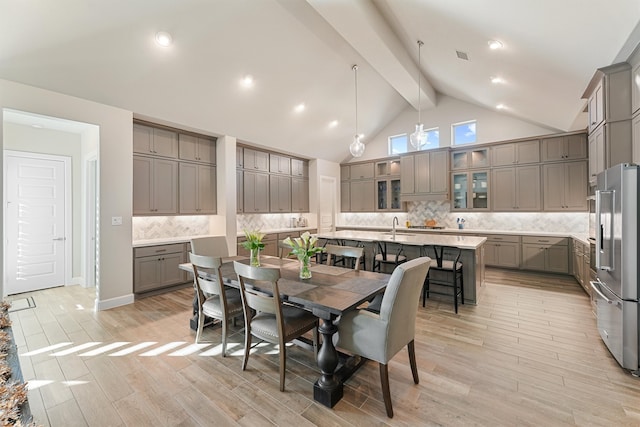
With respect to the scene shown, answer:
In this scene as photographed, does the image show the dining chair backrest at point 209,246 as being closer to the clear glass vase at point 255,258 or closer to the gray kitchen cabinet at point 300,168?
the clear glass vase at point 255,258

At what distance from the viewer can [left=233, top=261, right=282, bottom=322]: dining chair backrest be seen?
6.64 ft

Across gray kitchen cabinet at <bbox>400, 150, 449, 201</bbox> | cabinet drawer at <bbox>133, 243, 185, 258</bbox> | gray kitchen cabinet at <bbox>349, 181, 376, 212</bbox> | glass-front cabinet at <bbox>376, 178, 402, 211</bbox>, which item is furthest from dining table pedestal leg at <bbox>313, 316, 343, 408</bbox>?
gray kitchen cabinet at <bbox>349, 181, 376, 212</bbox>

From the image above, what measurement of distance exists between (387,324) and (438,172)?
5.76 m

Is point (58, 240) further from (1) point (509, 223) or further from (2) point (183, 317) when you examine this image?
(1) point (509, 223)

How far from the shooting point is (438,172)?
6828 millimetres

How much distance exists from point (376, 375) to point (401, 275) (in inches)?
42.7

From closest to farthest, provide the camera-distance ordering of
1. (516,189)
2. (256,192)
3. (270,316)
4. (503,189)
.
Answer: (270,316) < (516,189) < (503,189) < (256,192)

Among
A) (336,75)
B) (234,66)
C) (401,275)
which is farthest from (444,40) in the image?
(401,275)

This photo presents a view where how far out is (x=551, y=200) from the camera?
223 inches

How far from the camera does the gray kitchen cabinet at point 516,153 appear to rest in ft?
19.1

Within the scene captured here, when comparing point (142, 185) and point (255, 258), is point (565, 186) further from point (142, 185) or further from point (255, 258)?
point (142, 185)

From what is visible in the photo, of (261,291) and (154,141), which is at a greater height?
(154,141)

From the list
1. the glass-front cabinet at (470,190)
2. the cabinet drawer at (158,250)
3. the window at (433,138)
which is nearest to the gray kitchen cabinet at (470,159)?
the glass-front cabinet at (470,190)

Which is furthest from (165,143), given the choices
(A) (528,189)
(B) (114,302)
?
(A) (528,189)
